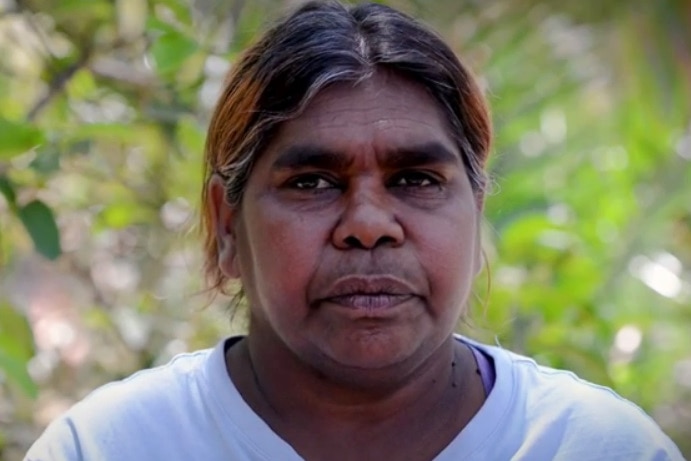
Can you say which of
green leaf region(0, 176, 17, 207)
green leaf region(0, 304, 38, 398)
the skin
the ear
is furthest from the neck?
green leaf region(0, 176, 17, 207)

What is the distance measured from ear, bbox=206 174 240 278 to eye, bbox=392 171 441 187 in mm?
245

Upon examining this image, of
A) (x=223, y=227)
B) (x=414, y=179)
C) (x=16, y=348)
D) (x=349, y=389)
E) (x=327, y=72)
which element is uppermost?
(x=327, y=72)

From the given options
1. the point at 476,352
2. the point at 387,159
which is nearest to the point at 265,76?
the point at 387,159

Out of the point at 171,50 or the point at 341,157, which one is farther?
the point at 171,50

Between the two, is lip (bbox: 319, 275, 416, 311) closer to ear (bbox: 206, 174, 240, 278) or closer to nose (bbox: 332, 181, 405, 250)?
nose (bbox: 332, 181, 405, 250)

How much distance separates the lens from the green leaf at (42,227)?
1.75m

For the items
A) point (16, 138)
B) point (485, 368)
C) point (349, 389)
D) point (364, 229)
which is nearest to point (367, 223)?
point (364, 229)

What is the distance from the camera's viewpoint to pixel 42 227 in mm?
1764

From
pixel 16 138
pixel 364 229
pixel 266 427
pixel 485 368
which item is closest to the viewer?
pixel 364 229

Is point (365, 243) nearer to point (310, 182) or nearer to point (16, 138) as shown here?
point (310, 182)

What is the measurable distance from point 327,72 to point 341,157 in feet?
0.32

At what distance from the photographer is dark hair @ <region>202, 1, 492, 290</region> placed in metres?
1.24

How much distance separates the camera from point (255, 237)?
1279mm

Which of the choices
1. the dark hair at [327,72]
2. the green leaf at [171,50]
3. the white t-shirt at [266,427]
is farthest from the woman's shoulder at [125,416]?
the green leaf at [171,50]
